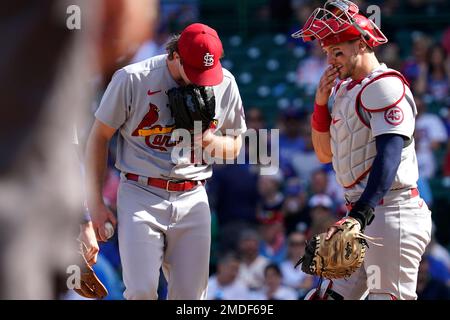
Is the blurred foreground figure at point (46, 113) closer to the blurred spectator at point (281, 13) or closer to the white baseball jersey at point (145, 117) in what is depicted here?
the white baseball jersey at point (145, 117)

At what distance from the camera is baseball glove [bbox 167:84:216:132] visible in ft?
16.0

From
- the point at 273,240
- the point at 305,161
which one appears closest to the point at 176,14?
the point at 305,161

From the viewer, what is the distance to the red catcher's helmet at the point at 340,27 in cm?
475

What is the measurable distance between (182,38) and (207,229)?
3.27ft

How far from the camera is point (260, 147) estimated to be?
7676 millimetres

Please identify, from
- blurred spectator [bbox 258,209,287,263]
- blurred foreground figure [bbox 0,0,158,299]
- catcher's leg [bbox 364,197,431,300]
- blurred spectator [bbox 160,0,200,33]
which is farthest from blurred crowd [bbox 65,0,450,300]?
blurred foreground figure [bbox 0,0,158,299]

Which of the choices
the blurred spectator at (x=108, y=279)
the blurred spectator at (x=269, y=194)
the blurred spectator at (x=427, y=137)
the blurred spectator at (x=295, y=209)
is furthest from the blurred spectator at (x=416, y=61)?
the blurred spectator at (x=108, y=279)

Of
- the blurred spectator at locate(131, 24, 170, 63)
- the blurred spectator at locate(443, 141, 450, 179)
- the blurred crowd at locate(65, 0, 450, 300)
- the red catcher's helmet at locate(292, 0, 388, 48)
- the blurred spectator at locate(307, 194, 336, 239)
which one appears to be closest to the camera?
the red catcher's helmet at locate(292, 0, 388, 48)

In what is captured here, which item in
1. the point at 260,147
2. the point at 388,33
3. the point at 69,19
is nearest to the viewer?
the point at 69,19

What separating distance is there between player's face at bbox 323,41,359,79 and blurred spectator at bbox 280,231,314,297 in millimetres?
3608

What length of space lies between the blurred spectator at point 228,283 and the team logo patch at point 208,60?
369 cm

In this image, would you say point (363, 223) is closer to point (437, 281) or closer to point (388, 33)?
point (437, 281)

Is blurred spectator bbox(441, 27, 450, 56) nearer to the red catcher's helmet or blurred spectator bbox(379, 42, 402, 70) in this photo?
blurred spectator bbox(379, 42, 402, 70)

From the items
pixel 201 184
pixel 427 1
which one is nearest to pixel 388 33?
pixel 427 1
